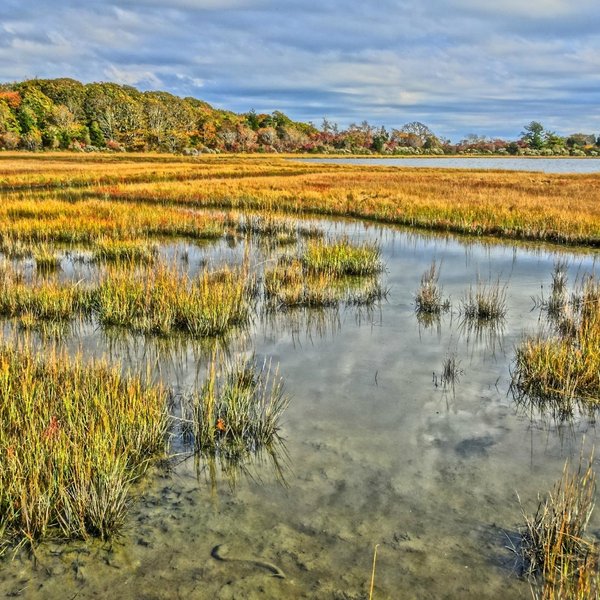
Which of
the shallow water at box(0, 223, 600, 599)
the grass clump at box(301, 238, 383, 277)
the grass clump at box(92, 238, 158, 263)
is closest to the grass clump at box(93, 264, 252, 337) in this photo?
the shallow water at box(0, 223, 600, 599)

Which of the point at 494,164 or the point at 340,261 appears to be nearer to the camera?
the point at 340,261

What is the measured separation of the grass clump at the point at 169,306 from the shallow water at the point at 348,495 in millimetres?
615

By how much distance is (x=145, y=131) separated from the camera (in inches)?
3989

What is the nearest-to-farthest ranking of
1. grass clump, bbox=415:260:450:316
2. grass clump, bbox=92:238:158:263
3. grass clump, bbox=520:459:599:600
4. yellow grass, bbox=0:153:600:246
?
grass clump, bbox=520:459:599:600, grass clump, bbox=415:260:450:316, grass clump, bbox=92:238:158:263, yellow grass, bbox=0:153:600:246

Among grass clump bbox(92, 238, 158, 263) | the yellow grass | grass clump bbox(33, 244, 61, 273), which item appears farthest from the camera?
the yellow grass

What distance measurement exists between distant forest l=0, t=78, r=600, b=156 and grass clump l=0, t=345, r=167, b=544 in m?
82.8

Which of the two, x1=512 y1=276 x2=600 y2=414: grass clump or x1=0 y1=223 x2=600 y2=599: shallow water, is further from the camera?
x1=512 y1=276 x2=600 y2=414: grass clump

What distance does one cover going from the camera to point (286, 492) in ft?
16.0

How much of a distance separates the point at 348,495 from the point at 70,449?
8.00 ft

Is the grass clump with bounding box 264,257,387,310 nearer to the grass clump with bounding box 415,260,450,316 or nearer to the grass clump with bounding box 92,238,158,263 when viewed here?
the grass clump with bounding box 415,260,450,316

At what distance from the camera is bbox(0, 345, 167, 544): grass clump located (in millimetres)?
4105

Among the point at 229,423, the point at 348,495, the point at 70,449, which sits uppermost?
the point at 70,449

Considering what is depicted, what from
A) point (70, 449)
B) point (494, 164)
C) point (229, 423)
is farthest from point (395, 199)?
point (494, 164)

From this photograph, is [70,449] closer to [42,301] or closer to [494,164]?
[42,301]
